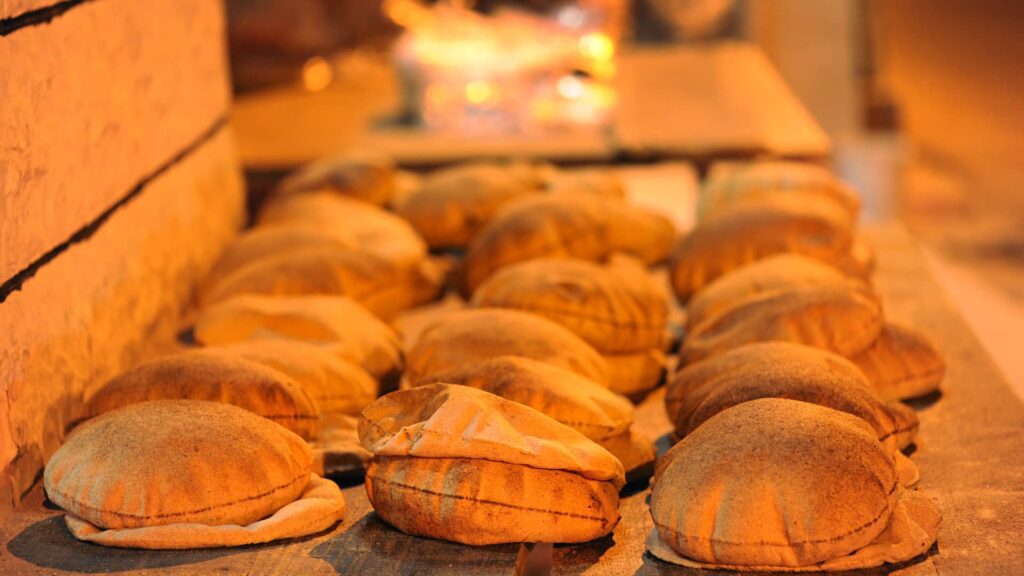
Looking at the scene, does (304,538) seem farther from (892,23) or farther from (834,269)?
(892,23)

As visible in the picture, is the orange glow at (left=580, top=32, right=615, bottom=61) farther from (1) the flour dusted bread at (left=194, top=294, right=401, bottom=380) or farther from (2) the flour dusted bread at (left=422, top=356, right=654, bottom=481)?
(2) the flour dusted bread at (left=422, top=356, right=654, bottom=481)

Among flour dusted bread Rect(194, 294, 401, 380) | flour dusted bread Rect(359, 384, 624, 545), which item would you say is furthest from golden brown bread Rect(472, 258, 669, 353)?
flour dusted bread Rect(359, 384, 624, 545)

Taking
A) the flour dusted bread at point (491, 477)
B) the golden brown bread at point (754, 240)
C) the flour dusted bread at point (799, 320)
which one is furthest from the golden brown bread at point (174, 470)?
the golden brown bread at point (754, 240)

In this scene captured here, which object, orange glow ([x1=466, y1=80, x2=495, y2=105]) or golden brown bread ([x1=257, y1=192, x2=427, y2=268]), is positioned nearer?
golden brown bread ([x1=257, y1=192, x2=427, y2=268])

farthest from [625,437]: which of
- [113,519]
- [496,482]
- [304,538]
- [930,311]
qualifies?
[930,311]

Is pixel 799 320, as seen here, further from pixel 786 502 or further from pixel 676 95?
pixel 676 95

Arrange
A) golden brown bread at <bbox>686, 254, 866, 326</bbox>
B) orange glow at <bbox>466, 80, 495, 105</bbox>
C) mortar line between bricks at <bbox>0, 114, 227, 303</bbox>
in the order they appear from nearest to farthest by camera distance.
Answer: mortar line between bricks at <bbox>0, 114, 227, 303</bbox>, golden brown bread at <bbox>686, 254, 866, 326</bbox>, orange glow at <bbox>466, 80, 495, 105</bbox>

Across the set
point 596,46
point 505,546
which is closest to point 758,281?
point 505,546
